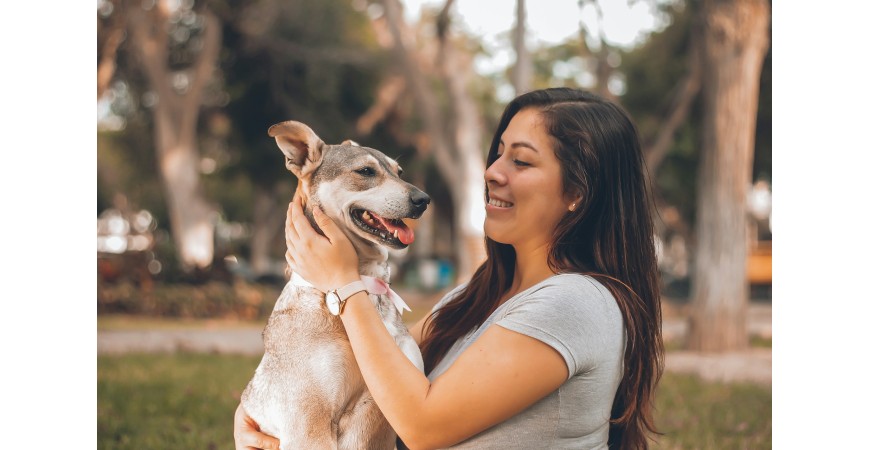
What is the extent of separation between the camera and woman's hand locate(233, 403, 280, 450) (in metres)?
2.58

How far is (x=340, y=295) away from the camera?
2.37 m

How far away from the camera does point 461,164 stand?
13484 mm

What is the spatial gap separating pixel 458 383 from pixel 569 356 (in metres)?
0.33

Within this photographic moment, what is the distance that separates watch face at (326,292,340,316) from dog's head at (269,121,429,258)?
27 centimetres

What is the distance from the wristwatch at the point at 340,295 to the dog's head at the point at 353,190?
23 cm

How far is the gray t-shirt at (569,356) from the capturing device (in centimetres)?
226

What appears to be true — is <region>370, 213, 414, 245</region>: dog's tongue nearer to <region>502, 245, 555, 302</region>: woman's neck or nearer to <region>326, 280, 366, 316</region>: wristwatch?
<region>326, 280, 366, 316</region>: wristwatch

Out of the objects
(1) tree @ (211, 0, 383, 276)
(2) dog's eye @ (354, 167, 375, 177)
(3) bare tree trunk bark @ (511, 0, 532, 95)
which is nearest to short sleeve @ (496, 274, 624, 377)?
(2) dog's eye @ (354, 167, 375, 177)

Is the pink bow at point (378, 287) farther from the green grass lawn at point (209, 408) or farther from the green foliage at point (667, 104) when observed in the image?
the green foliage at point (667, 104)

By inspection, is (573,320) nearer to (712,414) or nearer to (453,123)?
(712,414)

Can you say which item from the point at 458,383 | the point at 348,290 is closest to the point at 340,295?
the point at 348,290

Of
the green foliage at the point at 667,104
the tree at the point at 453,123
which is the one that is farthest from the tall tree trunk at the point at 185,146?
the green foliage at the point at 667,104

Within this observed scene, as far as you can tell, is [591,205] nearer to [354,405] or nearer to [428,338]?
[428,338]

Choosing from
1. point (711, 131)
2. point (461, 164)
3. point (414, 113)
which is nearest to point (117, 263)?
point (461, 164)
